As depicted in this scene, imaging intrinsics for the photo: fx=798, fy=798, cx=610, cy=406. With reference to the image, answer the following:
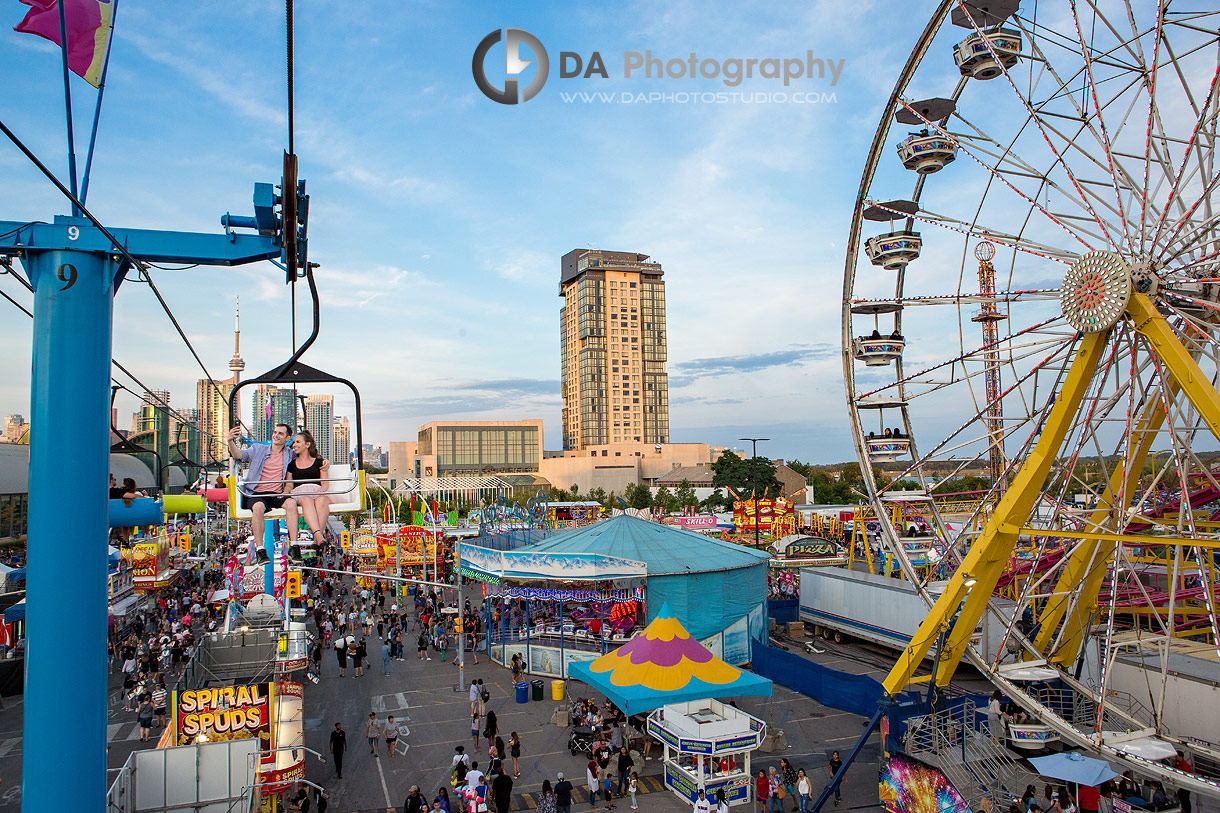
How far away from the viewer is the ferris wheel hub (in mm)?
12188

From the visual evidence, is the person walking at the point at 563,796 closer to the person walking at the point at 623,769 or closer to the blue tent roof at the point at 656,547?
the person walking at the point at 623,769

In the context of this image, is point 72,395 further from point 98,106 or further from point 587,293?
point 587,293

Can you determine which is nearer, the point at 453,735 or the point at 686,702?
the point at 686,702

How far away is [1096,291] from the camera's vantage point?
41.2 ft

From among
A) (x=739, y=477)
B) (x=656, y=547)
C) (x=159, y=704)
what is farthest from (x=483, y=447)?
(x=159, y=704)

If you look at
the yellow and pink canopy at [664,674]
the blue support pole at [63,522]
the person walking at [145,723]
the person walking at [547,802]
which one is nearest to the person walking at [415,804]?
the person walking at [547,802]

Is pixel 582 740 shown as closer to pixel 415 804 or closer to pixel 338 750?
pixel 338 750

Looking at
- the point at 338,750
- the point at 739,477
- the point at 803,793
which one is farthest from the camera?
the point at 739,477

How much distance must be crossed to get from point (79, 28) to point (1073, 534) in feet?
41.8

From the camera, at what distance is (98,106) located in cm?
618

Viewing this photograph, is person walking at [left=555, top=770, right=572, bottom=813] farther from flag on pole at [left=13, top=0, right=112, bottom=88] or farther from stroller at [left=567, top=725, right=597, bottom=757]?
flag on pole at [left=13, top=0, right=112, bottom=88]

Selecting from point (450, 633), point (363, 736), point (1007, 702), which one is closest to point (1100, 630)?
point (1007, 702)

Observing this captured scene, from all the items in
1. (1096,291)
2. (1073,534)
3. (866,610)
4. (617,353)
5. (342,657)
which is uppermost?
(617,353)

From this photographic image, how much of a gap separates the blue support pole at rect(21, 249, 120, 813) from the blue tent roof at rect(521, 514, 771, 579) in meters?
19.0
